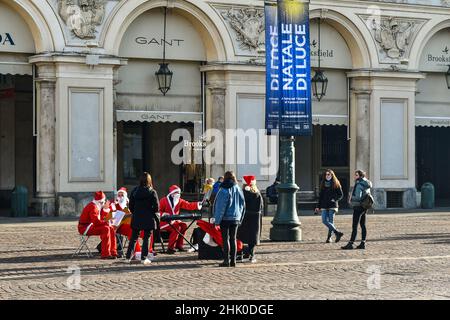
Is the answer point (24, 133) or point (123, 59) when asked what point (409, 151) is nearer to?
point (123, 59)

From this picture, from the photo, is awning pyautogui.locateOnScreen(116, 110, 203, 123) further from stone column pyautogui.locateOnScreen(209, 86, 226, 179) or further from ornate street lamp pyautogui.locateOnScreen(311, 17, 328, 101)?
ornate street lamp pyautogui.locateOnScreen(311, 17, 328, 101)

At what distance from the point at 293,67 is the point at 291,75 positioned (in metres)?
0.18

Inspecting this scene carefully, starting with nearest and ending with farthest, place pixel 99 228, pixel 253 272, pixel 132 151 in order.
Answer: pixel 253 272, pixel 99 228, pixel 132 151

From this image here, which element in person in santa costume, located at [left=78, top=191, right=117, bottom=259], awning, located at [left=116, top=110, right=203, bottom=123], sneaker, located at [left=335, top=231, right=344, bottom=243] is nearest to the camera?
person in santa costume, located at [left=78, top=191, right=117, bottom=259]

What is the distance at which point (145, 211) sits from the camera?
1892cm

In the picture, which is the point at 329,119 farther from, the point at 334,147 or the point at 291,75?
the point at 291,75

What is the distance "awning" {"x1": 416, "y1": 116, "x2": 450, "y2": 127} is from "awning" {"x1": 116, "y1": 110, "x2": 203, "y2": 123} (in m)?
8.52

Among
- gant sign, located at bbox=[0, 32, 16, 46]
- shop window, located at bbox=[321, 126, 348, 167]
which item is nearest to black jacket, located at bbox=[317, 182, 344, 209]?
gant sign, located at bbox=[0, 32, 16, 46]

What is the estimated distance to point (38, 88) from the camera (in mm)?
30828

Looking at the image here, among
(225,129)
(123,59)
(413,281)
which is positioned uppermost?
(123,59)

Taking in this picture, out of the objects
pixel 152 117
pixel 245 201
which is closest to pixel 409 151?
pixel 152 117

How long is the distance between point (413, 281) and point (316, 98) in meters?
19.2

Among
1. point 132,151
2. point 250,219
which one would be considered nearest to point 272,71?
point 250,219

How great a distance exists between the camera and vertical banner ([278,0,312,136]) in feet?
77.6
